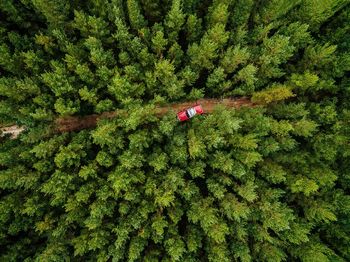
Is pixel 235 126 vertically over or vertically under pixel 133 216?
over

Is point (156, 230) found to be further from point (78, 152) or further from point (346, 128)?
point (346, 128)

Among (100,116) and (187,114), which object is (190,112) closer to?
(187,114)

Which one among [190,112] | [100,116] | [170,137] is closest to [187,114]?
[190,112]

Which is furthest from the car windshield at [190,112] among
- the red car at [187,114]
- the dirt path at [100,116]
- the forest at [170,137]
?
the dirt path at [100,116]

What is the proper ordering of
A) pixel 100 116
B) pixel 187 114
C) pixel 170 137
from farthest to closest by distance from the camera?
pixel 100 116 → pixel 187 114 → pixel 170 137

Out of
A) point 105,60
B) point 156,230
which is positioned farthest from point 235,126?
point 105,60

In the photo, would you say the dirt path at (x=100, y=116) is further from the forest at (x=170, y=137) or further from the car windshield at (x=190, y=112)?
the car windshield at (x=190, y=112)
